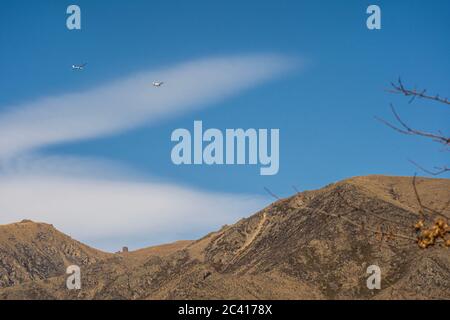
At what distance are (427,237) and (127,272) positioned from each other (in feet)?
437

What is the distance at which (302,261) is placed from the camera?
338 ft

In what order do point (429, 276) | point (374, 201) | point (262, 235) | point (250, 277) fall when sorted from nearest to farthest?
point (250, 277) → point (429, 276) → point (374, 201) → point (262, 235)

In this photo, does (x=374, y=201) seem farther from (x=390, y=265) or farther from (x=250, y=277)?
(x=250, y=277)

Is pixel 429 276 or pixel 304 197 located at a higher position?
pixel 304 197

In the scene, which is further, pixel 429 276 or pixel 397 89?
pixel 429 276

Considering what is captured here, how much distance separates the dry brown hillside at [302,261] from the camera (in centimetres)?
8575

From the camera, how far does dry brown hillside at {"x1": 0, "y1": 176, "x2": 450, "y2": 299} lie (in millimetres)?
85750

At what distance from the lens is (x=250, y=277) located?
3307 inches
